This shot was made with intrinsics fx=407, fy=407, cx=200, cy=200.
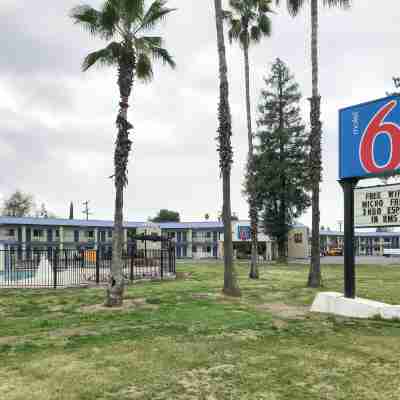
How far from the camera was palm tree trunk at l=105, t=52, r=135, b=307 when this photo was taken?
1329 cm

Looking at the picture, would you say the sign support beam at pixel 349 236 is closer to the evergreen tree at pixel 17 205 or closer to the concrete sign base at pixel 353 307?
the concrete sign base at pixel 353 307

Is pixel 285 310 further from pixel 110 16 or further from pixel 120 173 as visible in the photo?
pixel 110 16

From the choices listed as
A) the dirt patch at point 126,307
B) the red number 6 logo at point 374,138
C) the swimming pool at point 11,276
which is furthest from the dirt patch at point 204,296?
the swimming pool at point 11,276

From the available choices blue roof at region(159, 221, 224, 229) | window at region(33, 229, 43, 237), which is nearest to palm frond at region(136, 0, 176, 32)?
window at region(33, 229, 43, 237)

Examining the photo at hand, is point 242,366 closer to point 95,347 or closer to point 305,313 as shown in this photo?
point 95,347

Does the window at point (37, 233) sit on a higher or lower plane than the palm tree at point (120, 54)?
lower

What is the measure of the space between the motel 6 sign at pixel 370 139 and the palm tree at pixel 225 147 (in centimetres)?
523

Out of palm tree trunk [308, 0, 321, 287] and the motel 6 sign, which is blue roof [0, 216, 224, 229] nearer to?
palm tree trunk [308, 0, 321, 287]

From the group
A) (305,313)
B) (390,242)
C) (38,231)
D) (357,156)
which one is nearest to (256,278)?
(305,313)

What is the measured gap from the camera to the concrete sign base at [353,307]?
1047 cm

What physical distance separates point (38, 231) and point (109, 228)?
37.1ft

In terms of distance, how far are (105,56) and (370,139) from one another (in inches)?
369

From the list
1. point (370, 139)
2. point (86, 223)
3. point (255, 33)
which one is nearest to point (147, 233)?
point (86, 223)

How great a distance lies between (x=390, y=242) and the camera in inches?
3944
